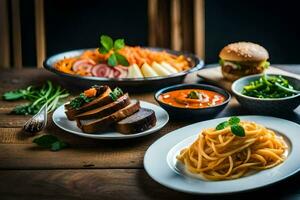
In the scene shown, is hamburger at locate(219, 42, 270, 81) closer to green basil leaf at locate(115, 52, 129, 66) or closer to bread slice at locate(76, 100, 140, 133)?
green basil leaf at locate(115, 52, 129, 66)

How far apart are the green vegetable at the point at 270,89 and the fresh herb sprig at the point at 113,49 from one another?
0.73 m

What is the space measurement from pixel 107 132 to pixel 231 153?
0.53 meters

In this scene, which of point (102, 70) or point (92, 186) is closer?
point (92, 186)

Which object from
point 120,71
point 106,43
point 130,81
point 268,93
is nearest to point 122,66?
point 120,71

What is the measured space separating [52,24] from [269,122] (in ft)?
9.08

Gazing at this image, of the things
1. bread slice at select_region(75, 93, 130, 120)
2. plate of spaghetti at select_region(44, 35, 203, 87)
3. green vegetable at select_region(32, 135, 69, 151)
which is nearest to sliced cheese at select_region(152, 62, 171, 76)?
plate of spaghetti at select_region(44, 35, 203, 87)

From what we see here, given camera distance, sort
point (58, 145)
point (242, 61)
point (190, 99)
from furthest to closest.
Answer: point (242, 61) < point (190, 99) < point (58, 145)

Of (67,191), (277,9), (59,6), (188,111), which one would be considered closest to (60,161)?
(67,191)

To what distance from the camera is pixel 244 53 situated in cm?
278

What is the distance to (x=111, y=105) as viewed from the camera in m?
2.10

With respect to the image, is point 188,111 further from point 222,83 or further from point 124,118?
point 222,83

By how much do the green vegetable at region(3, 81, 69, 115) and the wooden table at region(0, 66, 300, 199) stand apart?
126 millimetres

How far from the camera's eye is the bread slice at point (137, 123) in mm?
2000

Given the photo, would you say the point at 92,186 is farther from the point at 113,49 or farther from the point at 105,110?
the point at 113,49
